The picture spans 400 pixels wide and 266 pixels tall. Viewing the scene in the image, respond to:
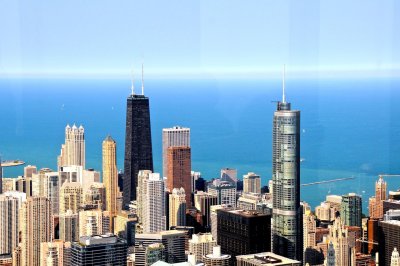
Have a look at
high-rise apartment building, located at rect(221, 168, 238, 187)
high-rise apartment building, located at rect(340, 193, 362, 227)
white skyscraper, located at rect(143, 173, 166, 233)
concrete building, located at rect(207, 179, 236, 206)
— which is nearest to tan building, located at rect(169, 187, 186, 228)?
white skyscraper, located at rect(143, 173, 166, 233)

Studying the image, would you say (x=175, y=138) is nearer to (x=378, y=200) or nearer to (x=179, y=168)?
(x=179, y=168)

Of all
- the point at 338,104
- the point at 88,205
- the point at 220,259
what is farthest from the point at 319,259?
the point at 88,205

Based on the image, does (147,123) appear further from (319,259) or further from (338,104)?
(319,259)

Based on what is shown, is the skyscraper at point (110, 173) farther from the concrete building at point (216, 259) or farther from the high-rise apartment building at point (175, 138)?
the concrete building at point (216, 259)

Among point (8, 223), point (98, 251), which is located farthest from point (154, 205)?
point (98, 251)

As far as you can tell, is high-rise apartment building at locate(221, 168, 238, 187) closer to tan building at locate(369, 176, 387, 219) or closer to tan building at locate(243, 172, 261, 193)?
tan building at locate(243, 172, 261, 193)

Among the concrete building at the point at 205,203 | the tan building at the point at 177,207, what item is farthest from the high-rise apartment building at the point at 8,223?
the concrete building at the point at 205,203
